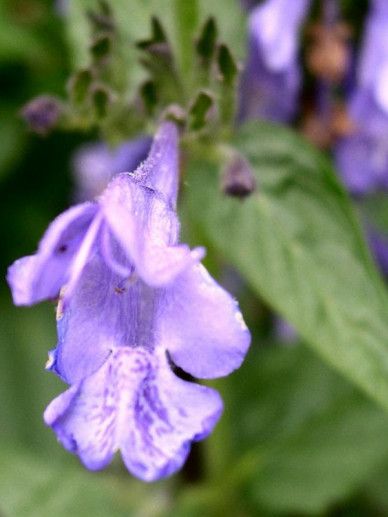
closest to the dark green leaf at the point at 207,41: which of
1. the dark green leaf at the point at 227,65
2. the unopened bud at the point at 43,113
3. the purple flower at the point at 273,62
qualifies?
the dark green leaf at the point at 227,65

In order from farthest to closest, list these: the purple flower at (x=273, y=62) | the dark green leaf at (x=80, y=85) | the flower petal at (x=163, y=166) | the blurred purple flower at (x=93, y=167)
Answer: the blurred purple flower at (x=93, y=167), the purple flower at (x=273, y=62), the dark green leaf at (x=80, y=85), the flower petal at (x=163, y=166)

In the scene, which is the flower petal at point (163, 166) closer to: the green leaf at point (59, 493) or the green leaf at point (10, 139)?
the green leaf at point (59, 493)

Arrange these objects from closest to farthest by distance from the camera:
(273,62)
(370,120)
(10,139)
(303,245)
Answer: (303,245) < (273,62) < (370,120) < (10,139)

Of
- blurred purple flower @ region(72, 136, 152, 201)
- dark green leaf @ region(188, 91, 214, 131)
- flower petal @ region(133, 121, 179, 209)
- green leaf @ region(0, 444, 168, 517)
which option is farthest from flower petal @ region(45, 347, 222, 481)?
blurred purple flower @ region(72, 136, 152, 201)

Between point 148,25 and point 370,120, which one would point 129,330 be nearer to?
point 148,25

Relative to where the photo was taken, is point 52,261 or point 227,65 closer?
point 52,261

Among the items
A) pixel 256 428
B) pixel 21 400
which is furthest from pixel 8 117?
pixel 256 428

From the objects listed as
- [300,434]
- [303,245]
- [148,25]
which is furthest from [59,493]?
[148,25]
